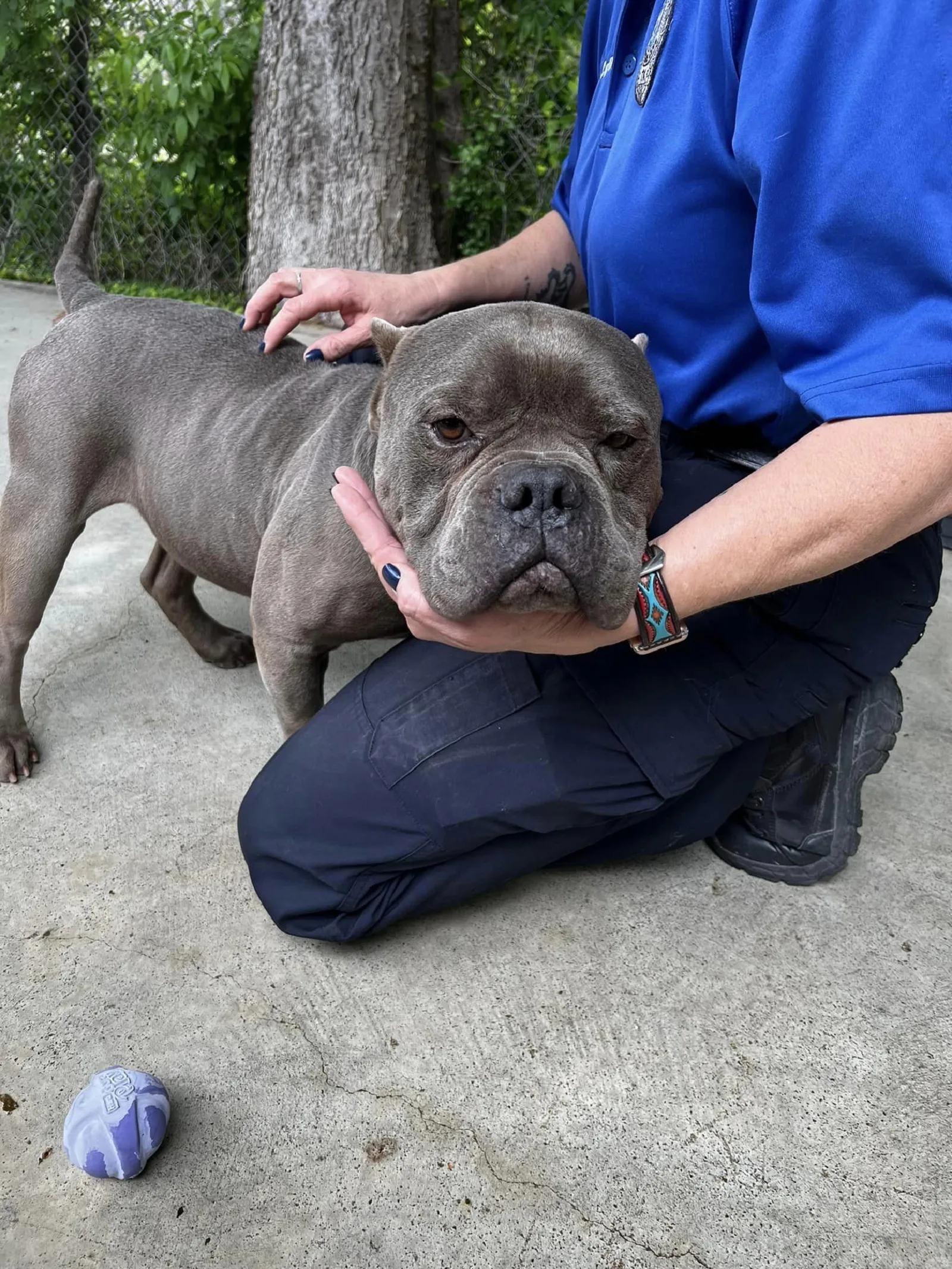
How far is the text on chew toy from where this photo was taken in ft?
5.59

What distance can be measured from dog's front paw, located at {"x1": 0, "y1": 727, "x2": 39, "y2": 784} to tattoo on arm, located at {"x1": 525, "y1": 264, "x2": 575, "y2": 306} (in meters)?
1.85

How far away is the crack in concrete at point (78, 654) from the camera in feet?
9.91

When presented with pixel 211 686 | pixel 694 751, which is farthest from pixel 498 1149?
pixel 211 686

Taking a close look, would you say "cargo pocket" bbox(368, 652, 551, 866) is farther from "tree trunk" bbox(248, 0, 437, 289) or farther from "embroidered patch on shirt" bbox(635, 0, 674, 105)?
"tree trunk" bbox(248, 0, 437, 289)

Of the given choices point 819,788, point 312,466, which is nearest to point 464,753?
point 312,466

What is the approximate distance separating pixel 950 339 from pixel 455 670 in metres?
1.19

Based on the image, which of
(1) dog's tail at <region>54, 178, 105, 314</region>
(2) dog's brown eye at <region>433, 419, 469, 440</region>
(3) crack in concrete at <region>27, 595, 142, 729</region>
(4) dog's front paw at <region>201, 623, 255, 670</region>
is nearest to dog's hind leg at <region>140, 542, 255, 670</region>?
(4) dog's front paw at <region>201, 623, 255, 670</region>

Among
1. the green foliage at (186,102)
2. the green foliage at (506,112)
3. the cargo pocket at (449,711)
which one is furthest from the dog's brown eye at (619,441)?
the green foliage at (186,102)

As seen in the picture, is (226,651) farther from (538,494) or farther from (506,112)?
(506,112)

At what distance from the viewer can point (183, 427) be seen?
9.13 ft

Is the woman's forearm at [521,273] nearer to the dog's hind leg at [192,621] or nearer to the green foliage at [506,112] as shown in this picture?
the dog's hind leg at [192,621]

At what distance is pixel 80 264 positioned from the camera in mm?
3018

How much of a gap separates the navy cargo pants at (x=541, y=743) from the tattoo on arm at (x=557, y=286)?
0.90m

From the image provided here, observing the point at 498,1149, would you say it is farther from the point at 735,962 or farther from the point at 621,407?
the point at 621,407
